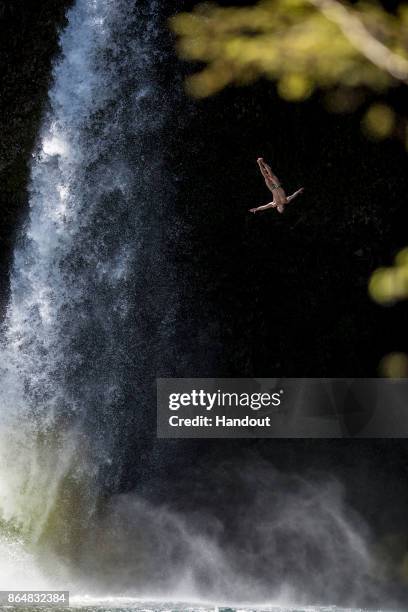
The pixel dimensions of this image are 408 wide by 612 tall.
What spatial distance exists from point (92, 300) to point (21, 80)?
310cm

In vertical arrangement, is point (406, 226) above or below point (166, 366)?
Answer: above

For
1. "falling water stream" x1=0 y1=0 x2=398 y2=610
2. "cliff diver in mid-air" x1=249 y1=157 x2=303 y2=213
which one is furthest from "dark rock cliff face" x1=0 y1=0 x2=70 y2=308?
"cliff diver in mid-air" x1=249 y1=157 x2=303 y2=213

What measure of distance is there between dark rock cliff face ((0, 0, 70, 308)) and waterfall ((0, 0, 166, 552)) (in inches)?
19.5

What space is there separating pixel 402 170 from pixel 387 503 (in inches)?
163

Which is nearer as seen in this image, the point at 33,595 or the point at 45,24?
the point at 33,595

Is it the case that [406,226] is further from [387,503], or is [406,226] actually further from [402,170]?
[387,503]

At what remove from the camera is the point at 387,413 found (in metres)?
9.84

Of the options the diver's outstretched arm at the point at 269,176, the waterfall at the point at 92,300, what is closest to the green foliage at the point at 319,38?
the diver's outstretched arm at the point at 269,176

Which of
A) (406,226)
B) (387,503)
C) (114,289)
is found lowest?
(387,503)

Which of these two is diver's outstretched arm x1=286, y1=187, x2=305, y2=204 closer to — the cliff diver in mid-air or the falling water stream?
the cliff diver in mid-air

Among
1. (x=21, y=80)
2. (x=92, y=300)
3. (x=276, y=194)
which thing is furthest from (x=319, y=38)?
(x=21, y=80)

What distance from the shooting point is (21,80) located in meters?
10.5

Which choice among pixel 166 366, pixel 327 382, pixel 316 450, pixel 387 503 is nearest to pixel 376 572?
pixel 387 503

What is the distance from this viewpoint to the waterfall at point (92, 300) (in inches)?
400
